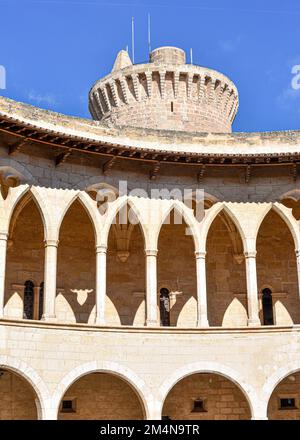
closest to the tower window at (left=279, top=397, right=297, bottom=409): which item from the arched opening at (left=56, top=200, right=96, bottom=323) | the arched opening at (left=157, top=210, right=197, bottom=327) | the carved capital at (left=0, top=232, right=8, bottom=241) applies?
the arched opening at (left=157, top=210, right=197, bottom=327)

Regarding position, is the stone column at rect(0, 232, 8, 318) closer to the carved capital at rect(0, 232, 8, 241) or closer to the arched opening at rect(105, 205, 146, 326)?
the carved capital at rect(0, 232, 8, 241)

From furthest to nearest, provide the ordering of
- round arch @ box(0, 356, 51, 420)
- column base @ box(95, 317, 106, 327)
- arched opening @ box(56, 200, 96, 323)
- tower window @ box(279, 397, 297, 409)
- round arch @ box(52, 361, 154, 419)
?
1. tower window @ box(279, 397, 297, 409)
2. arched opening @ box(56, 200, 96, 323)
3. column base @ box(95, 317, 106, 327)
4. round arch @ box(52, 361, 154, 419)
5. round arch @ box(0, 356, 51, 420)

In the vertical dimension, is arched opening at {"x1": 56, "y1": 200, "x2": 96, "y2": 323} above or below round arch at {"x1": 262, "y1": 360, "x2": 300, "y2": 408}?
above

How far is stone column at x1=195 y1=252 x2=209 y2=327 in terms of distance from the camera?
22422mm

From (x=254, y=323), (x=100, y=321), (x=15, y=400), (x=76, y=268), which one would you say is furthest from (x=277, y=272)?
(x=15, y=400)

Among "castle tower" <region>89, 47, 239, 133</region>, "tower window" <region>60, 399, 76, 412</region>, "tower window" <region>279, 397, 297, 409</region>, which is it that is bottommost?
"tower window" <region>60, 399, 76, 412</region>

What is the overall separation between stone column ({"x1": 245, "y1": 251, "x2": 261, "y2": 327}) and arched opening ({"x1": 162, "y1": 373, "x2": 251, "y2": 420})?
8.66 feet

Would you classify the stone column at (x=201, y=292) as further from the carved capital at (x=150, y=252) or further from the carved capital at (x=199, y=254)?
the carved capital at (x=150, y=252)

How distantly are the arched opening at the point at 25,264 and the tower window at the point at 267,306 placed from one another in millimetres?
6837

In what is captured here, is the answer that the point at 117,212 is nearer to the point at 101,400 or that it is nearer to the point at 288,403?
the point at 101,400

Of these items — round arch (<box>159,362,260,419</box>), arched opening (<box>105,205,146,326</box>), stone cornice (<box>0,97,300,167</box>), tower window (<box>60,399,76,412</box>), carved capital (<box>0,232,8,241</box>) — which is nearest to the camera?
carved capital (<box>0,232,8,241</box>)

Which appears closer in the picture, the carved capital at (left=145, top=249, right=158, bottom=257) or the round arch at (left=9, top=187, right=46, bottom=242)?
the round arch at (left=9, top=187, right=46, bottom=242)

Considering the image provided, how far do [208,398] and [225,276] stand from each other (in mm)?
3729
